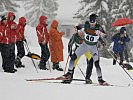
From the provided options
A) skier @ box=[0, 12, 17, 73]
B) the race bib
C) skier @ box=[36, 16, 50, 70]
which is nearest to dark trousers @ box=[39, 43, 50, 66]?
skier @ box=[36, 16, 50, 70]

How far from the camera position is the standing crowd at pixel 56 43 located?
9938 mm

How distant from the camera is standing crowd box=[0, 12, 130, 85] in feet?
32.6

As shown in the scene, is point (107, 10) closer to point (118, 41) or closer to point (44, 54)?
point (118, 41)

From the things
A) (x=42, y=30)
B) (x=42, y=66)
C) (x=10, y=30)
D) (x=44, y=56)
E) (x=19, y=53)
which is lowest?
(x=42, y=66)

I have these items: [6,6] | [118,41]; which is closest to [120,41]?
[118,41]

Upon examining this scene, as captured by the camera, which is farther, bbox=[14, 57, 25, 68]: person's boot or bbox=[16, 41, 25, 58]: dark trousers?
bbox=[14, 57, 25, 68]: person's boot

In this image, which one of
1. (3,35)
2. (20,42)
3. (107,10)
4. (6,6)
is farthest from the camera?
(6,6)

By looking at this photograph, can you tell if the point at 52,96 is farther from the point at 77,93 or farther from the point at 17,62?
the point at 17,62

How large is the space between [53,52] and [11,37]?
3.00m

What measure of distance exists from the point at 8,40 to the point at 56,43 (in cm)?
294

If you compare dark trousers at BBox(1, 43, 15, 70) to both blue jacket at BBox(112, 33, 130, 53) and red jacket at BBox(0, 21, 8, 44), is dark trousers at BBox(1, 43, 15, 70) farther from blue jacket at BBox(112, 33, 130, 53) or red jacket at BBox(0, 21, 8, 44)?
blue jacket at BBox(112, 33, 130, 53)

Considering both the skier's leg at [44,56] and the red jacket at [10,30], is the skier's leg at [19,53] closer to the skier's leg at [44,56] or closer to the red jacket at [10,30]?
the skier's leg at [44,56]

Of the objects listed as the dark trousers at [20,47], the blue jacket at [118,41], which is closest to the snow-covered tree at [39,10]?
the blue jacket at [118,41]

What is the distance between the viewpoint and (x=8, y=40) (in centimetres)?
1212
